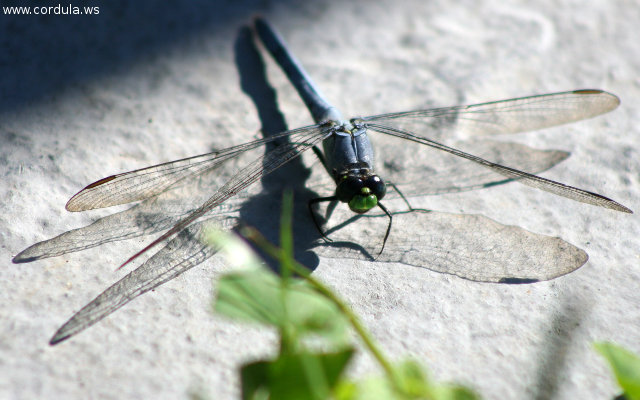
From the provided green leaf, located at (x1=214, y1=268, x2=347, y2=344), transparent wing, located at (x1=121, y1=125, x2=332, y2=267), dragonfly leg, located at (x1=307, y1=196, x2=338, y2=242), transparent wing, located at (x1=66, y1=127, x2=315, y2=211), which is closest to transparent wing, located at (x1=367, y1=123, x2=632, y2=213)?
transparent wing, located at (x1=121, y1=125, x2=332, y2=267)

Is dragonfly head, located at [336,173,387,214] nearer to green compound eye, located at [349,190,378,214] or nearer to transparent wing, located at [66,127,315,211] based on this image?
green compound eye, located at [349,190,378,214]

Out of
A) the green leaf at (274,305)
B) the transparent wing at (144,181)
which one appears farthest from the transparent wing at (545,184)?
the green leaf at (274,305)

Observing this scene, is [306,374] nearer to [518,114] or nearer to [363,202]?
[363,202]

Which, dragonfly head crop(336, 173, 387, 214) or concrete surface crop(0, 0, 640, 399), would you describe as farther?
dragonfly head crop(336, 173, 387, 214)

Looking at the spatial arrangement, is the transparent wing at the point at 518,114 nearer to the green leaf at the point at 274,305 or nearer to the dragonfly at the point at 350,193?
the dragonfly at the point at 350,193

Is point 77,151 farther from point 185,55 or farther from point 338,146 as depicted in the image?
point 338,146

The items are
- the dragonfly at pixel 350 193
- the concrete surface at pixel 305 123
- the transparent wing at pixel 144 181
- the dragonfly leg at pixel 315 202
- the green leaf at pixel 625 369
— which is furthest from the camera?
the dragonfly leg at pixel 315 202
